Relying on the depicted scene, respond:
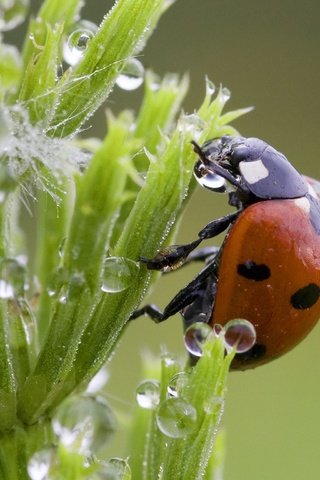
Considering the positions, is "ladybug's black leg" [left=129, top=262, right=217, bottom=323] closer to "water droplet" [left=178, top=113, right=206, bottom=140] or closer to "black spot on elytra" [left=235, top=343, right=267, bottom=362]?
"black spot on elytra" [left=235, top=343, right=267, bottom=362]

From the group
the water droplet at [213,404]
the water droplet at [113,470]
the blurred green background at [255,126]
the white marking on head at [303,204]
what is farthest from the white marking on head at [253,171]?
the blurred green background at [255,126]

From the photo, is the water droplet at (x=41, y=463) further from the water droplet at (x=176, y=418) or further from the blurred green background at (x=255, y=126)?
the blurred green background at (x=255, y=126)

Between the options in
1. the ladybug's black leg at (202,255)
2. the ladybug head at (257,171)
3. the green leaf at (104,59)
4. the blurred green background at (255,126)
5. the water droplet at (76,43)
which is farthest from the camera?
the blurred green background at (255,126)

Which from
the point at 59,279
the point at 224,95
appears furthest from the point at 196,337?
the point at 224,95

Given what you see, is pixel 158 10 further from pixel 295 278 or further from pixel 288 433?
pixel 288 433

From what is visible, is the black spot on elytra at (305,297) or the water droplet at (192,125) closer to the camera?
the water droplet at (192,125)

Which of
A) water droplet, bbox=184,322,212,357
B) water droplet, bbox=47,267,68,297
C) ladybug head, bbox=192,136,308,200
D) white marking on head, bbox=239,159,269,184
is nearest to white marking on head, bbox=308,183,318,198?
ladybug head, bbox=192,136,308,200
